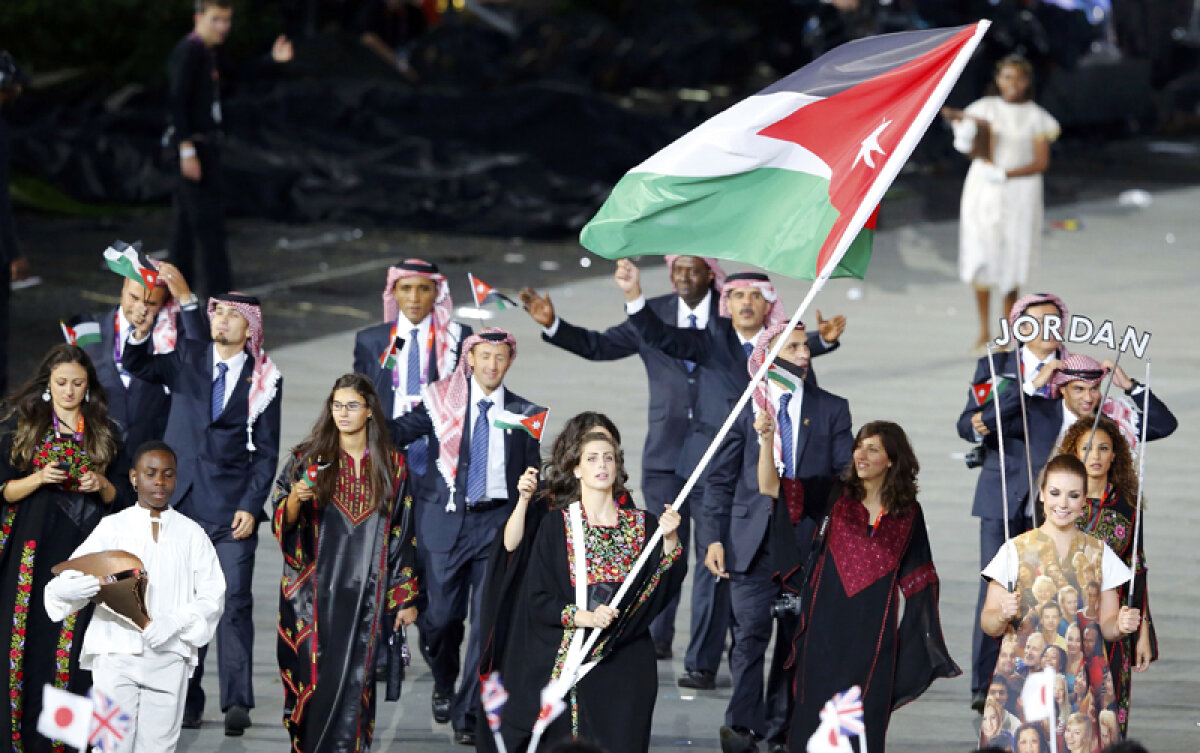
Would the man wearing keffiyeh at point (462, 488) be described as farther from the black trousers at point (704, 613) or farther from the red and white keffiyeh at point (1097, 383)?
the red and white keffiyeh at point (1097, 383)

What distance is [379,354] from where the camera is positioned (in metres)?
9.27

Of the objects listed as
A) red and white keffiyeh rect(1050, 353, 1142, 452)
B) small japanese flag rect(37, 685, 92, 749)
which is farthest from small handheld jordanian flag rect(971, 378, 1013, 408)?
small japanese flag rect(37, 685, 92, 749)

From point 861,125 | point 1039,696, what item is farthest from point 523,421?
point 1039,696

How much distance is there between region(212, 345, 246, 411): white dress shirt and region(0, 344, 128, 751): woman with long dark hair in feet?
2.41

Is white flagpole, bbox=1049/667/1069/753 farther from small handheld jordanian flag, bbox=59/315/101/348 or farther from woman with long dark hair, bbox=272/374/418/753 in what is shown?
small handheld jordanian flag, bbox=59/315/101/348

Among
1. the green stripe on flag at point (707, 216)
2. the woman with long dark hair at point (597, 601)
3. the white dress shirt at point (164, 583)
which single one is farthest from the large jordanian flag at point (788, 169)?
the white dress shirt at point (164, 583)

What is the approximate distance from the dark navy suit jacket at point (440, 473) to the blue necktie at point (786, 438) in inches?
40.2

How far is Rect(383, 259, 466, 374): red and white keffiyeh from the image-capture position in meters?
9.16

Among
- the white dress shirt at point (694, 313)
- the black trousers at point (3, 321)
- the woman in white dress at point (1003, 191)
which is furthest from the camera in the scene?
the woman in white dress at point (1003, 191)

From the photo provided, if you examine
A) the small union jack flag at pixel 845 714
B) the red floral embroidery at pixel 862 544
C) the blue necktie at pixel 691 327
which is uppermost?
the blue necktie at pixel 691 327

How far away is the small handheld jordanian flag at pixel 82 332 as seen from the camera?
9.02 meters

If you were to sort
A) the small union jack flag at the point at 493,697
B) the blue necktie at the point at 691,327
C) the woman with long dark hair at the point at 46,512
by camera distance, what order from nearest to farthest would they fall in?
the small union jack flag at the point at 493,697 → the woman with long dark hair at the point at 46,512 → the blue necktie at the point at 691,327

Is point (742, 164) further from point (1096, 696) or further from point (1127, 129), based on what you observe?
point (1127, 129)

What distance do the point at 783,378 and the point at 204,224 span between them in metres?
7.67
